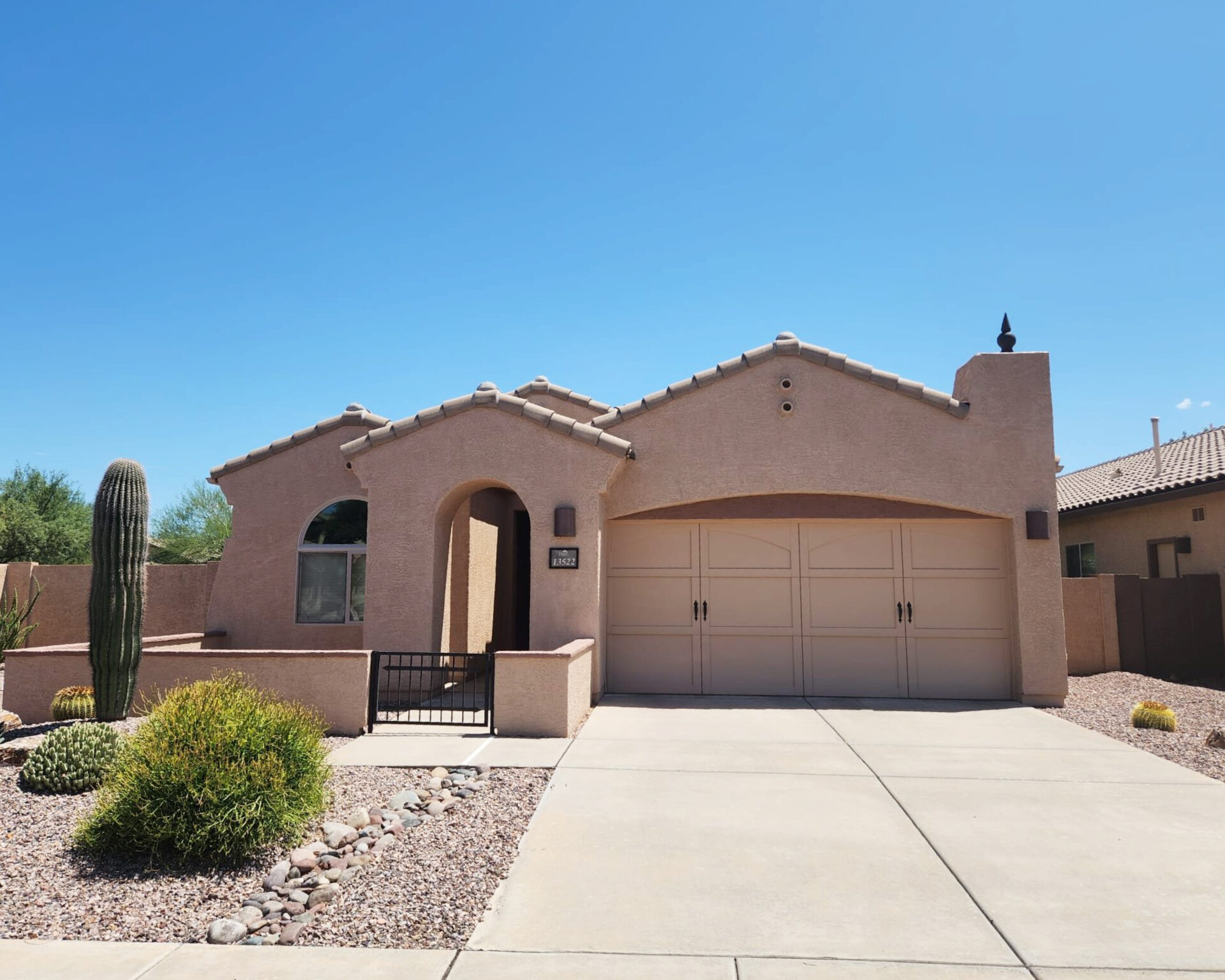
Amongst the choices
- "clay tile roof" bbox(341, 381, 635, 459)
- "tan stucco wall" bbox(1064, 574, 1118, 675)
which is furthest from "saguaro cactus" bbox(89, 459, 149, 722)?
"tan stucco wall" bbox(1064, 574, 1118, 675)

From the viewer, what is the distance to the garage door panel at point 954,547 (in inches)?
479

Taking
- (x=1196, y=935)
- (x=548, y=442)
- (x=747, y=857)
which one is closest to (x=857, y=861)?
(x=747, y=857)

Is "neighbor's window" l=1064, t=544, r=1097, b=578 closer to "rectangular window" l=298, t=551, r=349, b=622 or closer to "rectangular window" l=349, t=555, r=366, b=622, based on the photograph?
"rectangular window" l=349, t=555, r=366, b=622

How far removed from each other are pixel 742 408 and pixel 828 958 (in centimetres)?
873

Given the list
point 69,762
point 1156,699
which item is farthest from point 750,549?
point 69,762

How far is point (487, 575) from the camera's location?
14.8 meters

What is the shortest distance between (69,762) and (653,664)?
23.8 ft

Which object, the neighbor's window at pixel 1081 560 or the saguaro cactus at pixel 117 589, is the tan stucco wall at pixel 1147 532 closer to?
the neighbor's window at pixel 1081 560

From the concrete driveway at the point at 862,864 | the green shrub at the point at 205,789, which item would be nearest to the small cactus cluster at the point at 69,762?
the green shrub at the point at 205,789

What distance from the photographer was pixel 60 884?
512 centimetres

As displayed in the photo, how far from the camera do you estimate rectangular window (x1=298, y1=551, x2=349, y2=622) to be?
13570mm

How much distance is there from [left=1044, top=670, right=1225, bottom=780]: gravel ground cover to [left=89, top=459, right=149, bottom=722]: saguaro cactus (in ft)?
36.0

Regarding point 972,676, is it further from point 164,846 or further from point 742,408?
point 164,846

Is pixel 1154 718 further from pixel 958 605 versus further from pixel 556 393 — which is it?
pixel 556 393
